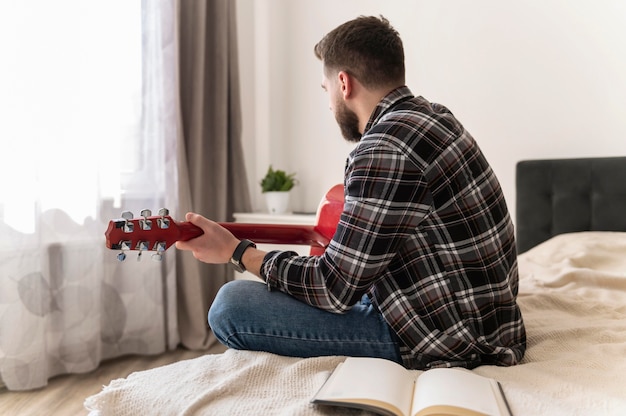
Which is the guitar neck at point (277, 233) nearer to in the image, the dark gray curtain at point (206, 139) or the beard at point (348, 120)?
the beard at point (348, 120)

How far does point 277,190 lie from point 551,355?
6.58 ft

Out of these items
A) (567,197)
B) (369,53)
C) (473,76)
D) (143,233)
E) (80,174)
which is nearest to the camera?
(143,233)

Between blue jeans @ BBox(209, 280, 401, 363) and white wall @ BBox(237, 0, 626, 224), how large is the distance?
1.55m

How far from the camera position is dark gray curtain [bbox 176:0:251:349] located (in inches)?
113

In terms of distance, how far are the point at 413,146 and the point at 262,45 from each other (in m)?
2.37

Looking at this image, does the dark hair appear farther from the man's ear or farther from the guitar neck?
the guitar neck

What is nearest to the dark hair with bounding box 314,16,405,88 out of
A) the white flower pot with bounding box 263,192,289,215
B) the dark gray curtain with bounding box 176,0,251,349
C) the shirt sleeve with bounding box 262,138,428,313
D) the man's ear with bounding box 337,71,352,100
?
the man's ear with bounding box 337,71,352,100

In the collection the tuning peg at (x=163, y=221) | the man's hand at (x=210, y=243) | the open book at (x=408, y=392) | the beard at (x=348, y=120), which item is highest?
the beard at (x=348, y=120)

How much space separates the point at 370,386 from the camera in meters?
0.92

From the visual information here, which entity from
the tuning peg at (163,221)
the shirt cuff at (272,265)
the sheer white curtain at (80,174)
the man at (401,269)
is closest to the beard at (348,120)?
the man at (401,269)

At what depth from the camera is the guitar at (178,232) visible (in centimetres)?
110

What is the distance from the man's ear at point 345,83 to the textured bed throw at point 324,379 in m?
0.64

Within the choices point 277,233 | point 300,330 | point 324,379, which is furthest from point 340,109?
point 324,379

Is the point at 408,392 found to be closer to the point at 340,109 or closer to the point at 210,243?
the point at 210,243
